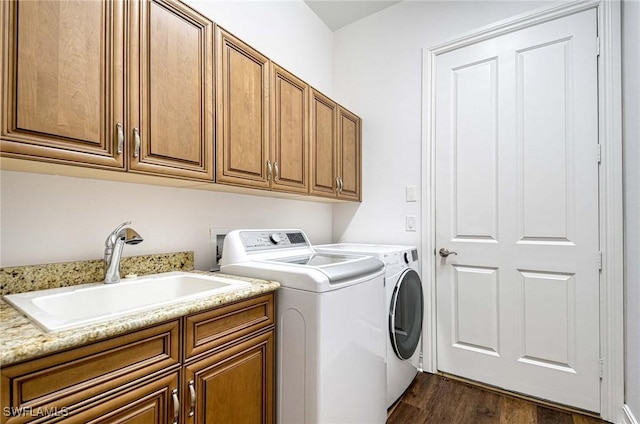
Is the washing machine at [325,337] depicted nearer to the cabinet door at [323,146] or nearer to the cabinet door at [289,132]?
the cabinet door at [289,132]

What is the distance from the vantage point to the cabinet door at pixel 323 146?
207 cm

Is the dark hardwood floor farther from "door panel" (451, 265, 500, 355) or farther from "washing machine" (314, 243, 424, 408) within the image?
"door panel" (451, 265, 500, 355)

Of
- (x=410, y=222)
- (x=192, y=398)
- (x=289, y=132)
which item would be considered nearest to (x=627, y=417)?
(x=410, y=222)

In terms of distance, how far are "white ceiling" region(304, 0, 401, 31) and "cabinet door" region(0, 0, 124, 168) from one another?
6.14 ft

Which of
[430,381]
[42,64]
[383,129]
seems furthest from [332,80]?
[430,381]

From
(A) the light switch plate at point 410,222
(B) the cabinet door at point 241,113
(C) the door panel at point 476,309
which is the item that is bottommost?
(C) the door panel at point 476,309

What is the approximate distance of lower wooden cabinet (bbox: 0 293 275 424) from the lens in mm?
703

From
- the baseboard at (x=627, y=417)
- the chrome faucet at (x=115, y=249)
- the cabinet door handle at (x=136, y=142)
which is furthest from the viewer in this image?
the baseboard at (x=627, y=417)

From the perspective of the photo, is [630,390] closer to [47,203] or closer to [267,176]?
[267,176]

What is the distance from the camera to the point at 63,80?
96 centimetres

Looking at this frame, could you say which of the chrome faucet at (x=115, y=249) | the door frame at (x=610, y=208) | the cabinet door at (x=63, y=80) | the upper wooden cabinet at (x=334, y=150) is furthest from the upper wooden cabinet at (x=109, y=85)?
the door frame at (x=610, y=208)

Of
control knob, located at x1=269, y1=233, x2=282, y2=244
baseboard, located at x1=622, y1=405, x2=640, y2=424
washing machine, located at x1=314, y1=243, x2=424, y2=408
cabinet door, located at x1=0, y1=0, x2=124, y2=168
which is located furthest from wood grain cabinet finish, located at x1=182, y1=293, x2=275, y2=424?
baseboard, located at x1=622, y1=405, x2=640, y2=424

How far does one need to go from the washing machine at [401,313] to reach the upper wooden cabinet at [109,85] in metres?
1.15

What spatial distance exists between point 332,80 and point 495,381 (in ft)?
8.69
